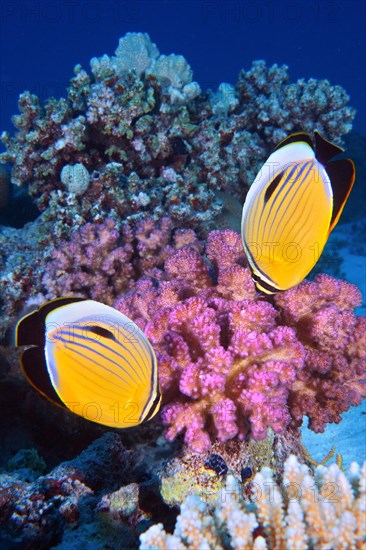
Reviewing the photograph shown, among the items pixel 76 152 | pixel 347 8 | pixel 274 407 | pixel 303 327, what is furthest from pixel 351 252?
pixel 347 8

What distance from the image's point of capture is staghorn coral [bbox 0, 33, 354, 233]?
183 inches

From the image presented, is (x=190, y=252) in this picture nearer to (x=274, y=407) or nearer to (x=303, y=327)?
(x=303, y=327)

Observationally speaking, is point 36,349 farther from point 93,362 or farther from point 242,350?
point 242,350

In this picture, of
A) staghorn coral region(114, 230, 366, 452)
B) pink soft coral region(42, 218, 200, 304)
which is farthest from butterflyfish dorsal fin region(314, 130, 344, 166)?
pink soft coral region(42, 218, 200, 304)

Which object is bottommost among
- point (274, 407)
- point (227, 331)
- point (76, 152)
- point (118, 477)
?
point (118, 477)

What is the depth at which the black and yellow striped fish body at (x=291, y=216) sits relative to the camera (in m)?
1.67

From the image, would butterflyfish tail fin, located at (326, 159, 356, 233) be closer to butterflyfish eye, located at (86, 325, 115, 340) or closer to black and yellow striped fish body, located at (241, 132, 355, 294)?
black and yellow striped fish body, located at (241, 132, 355, 294)

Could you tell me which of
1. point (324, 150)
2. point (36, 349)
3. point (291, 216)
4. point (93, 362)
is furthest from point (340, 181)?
point (36, 349)

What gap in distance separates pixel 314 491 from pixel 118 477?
1.25 m

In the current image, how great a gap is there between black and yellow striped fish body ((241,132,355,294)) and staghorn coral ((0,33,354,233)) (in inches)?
Result: 110

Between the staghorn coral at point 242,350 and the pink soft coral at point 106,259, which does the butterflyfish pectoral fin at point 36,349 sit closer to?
the staghorn coral at point 242,350

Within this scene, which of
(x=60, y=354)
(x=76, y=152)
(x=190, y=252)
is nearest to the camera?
(x=60, y=354)

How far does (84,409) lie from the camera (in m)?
1.59

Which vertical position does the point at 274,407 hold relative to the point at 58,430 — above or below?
above
